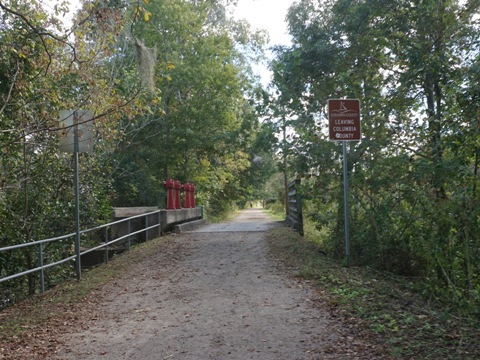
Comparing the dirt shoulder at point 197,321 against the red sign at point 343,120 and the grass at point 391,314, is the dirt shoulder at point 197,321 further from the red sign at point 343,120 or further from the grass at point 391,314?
the red sign at point 343,120

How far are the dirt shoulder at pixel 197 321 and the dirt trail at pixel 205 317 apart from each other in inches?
0.4

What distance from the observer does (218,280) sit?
7910mm

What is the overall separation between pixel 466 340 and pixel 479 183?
2268mm

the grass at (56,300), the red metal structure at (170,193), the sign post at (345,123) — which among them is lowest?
the grass at (56,300)

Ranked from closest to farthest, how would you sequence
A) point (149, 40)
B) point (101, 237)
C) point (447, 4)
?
point (447, 4) < point (101, 237) < point (149, 40)

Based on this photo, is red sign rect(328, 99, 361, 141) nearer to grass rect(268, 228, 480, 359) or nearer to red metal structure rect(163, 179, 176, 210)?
grass rect(268, 228, 480, 359)

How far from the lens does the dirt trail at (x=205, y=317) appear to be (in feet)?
15.5

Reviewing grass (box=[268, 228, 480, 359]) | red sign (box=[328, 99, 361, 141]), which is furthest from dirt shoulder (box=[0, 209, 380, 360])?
red sign (box=[328, 99, 361, 141])

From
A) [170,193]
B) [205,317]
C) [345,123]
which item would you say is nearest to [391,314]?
[205,317]

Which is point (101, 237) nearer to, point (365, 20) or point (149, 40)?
point (365, 20)

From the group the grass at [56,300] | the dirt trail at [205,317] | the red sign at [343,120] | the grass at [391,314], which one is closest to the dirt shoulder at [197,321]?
the dirt trail at [205,317]

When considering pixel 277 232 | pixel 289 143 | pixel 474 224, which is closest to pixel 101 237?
pixel 277 232

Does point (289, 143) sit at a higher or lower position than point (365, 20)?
lower

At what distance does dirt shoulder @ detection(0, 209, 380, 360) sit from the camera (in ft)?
15.4
